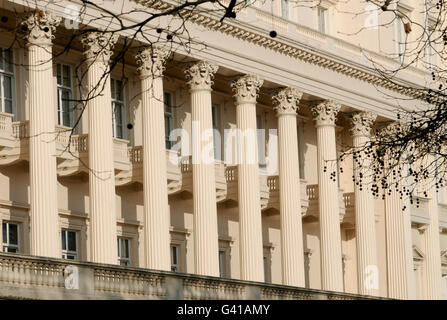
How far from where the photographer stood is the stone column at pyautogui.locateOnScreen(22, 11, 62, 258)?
146 ft

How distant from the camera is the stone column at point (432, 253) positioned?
67.7m

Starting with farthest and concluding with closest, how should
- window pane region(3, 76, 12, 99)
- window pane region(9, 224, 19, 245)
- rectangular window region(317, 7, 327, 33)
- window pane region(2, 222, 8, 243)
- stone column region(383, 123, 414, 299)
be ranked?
stone column region(383, 123, 414, 299), rectangular window region(317, 7, 327, 33), window pane region(9, 224, 19, 245), window pane region(2, 222, 8, 243), window pane region(3, 76, 12, 99)

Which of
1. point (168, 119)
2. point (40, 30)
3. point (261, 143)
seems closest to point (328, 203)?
point (261, 143)

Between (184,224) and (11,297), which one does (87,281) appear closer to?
(11,297)

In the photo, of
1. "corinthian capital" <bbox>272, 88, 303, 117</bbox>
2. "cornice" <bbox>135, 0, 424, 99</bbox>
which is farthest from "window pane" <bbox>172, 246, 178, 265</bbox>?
"cornice" <bbox>135, 0, 424, 99</bbox>

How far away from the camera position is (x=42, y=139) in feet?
148

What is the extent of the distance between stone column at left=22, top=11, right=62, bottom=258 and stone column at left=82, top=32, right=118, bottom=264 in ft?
4.94

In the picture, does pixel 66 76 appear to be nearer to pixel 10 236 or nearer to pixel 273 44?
pixel 10 236

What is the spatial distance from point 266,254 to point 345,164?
6121 mm

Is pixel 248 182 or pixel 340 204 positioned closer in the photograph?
pixel 248 182

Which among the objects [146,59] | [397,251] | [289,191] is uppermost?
[146,59]

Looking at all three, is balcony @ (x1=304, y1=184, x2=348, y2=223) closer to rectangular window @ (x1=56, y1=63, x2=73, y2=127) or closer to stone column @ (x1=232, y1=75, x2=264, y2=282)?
stone column @ (x1=232, y1=75, x2=264, y2=282)

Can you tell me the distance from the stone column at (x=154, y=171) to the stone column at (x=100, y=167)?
191cm

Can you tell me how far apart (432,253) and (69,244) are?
22.3 metres
